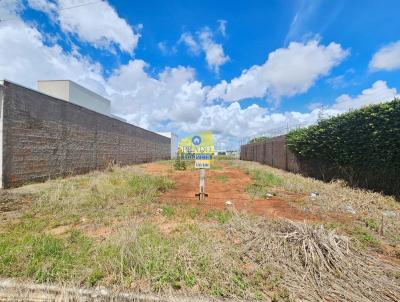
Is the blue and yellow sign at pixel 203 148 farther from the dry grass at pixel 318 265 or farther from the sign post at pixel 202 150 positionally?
the dry grass at pixel 318 265

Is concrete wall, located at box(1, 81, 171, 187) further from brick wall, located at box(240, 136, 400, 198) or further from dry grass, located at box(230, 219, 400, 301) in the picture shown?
brick wall, located at box(240, 136, 400, 198)

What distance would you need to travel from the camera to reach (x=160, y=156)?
3000 centimetres

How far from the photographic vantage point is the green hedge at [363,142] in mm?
6749

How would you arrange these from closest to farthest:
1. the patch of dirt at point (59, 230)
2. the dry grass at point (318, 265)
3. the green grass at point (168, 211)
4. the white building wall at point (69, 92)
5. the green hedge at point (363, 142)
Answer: the dry grass at point (318, 265) < the patch of dirt at point (59, 230) < the green grass at point (168, 211) < the green hedge at point (363, 142) < the white building wall at point (69, 92)

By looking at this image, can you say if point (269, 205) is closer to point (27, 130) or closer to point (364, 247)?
point (364, 247)

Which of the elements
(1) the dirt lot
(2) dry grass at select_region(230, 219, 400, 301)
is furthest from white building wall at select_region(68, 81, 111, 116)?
(2) dry grass at select_region(230, 219, 400, 301)

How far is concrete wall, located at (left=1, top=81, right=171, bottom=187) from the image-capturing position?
23.3 ft

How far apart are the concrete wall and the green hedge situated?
11.1 meters

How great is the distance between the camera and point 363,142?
7.86 metres

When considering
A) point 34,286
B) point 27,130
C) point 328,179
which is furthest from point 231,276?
point 328,179

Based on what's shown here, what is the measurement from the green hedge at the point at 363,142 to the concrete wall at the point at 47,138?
36.5 feet

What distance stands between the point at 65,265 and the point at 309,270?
→ 2827mm

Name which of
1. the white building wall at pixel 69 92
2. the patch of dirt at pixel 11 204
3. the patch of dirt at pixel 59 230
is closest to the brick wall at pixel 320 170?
the patch of dirt at pixel 59 230

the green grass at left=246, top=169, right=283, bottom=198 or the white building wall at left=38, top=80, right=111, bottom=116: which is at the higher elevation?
the white building wall at left=38, top=80, right=111, bottom=116
